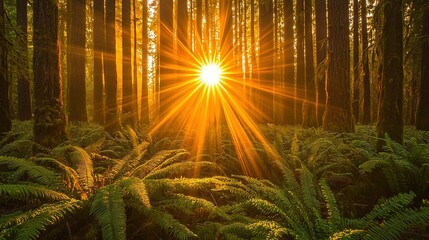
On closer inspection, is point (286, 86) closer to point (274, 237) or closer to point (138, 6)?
point (138, 6)

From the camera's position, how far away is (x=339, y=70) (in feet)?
27.3

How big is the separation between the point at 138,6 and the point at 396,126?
18522 mm

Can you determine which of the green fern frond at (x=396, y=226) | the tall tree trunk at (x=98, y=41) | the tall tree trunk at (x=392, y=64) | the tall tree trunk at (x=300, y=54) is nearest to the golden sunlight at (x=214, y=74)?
the tall tree trunk at (x=300, y=54)

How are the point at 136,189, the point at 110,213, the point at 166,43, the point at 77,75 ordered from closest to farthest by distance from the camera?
1. the point at 110,213
2. the point at 136,189
3. the point at 166,43
4. the point at 77,75

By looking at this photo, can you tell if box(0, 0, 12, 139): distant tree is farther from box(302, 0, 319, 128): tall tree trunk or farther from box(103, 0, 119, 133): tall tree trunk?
box(302, 0, 319, 128): tall tree trunk

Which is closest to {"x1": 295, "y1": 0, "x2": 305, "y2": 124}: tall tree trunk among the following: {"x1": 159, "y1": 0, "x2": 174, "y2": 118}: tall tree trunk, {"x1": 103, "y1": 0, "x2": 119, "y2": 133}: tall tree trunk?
{"x1": 159, "y1": 0, "x2": 174, "y2": 118}: tall tree trunk

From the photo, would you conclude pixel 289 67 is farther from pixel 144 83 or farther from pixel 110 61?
pixel 144 83

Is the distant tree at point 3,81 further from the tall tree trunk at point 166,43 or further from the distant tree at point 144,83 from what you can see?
the distant tree at point 144,83

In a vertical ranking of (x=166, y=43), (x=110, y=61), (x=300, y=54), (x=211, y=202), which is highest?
(x=300, y=54)

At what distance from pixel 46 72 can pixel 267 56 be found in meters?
12.3

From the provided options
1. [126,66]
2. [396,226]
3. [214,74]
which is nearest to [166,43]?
[126,66]

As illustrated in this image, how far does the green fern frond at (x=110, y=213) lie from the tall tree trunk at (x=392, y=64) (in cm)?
405

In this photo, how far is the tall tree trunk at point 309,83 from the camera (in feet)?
39.9

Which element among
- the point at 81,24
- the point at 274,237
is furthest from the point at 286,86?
the point at 274,237
